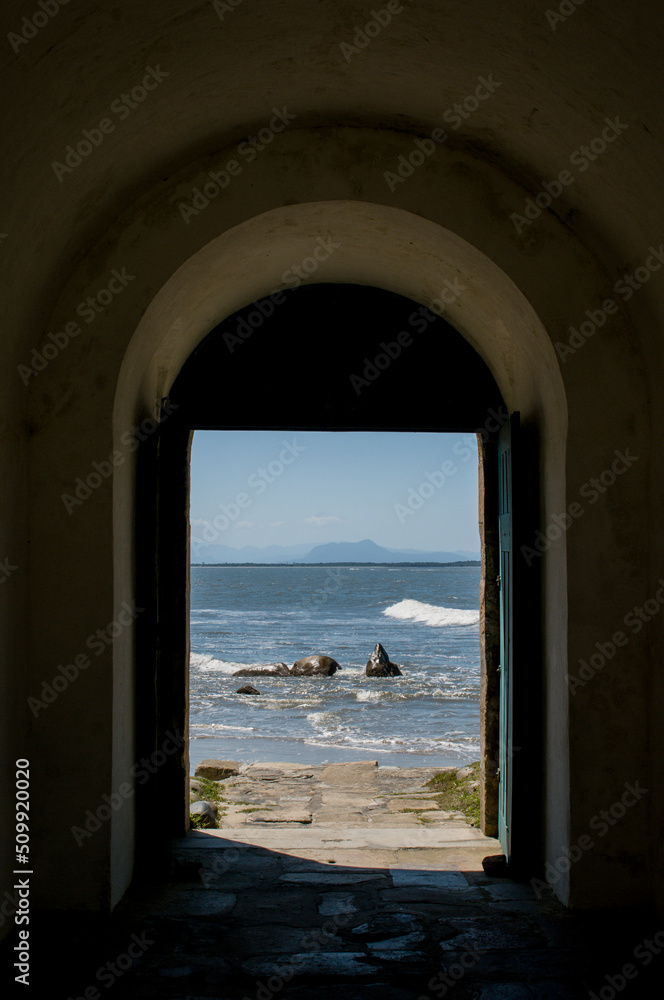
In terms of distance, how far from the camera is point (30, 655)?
13.8 feet

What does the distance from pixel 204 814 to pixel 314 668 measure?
1539cm

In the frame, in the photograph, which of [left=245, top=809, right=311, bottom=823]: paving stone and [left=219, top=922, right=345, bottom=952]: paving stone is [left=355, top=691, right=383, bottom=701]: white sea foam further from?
[left=219, top=922, right=345, bottom=952]: paving stone

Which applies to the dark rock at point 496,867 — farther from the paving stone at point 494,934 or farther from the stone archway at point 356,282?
the stone archway at point 356,282

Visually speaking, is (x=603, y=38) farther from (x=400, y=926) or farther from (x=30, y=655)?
(x=400, y=926)

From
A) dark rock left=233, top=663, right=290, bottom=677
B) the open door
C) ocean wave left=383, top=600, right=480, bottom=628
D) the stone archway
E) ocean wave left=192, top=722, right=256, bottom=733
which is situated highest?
the stone archway

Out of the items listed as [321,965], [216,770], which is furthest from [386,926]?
[216,770]

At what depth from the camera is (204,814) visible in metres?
6.21

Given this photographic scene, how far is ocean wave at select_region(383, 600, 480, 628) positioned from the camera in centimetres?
3975

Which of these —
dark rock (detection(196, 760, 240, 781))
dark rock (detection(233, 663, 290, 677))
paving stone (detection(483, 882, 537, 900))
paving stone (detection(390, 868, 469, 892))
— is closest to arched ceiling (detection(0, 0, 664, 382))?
paving stone (detection(483, 882, 537, 900))

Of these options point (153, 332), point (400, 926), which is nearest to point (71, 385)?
point (153, 332)

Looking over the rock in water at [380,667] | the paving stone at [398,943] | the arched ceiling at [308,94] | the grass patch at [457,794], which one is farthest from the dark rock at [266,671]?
the arched ceiling at [308,94]

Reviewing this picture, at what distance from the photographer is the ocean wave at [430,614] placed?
130ft

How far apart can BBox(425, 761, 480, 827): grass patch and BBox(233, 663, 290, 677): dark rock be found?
1333 centimetres

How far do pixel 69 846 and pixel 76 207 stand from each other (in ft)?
10.7
